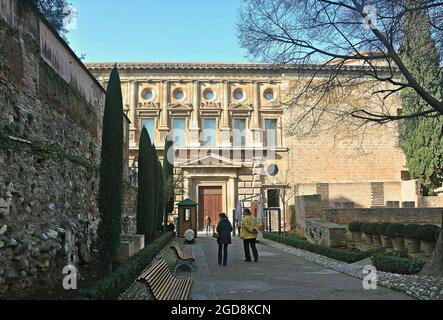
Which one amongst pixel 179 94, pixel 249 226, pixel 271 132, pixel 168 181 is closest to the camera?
pixel 249 226

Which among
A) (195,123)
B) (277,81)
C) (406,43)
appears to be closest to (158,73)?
(195,123)

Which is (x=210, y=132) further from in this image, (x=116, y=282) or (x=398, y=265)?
(x=116, y=282)

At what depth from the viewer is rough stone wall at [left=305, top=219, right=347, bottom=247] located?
52.9 feet

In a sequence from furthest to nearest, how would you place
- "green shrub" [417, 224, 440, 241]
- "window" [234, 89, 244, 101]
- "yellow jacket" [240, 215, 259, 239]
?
"window" [234, 89, 244, 101]
"yellow jacket" [240, 215, 259, 239]
"green shrub" [417, 224, 440, 241]

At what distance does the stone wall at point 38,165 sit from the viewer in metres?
6.77

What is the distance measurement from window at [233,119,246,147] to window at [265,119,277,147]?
202 cm

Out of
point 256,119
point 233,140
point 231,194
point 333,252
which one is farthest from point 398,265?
point 256,119

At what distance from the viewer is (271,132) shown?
37938mm

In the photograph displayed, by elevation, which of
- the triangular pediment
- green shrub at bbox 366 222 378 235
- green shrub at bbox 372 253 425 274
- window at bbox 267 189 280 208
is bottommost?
green shrub at bbox 372 253 425 274

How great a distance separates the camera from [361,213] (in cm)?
2041

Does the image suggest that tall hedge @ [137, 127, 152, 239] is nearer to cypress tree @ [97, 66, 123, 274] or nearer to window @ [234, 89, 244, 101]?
cypress tree @ [97, 66, 123, 274]

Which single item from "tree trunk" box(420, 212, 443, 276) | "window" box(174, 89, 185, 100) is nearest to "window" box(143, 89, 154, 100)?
"window" box(174, 89, 185, 100)

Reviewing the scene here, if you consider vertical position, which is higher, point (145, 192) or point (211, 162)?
point (211, 162)

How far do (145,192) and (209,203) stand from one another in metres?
21.7
